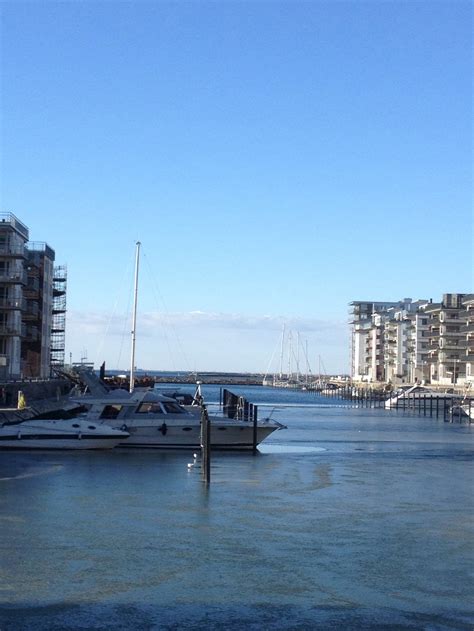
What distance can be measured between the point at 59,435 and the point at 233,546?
2281cm

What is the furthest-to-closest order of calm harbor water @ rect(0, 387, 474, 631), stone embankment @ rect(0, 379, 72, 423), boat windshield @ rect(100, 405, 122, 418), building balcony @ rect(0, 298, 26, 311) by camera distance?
building balcony @ rect(0, 298, 26, 311) < stone embankment @ rect(0, 379, 72, 423) < boat windshield @ rect(100, 405, 122, 418) < calm harbor water @ rect(0, 387, 474, 631)

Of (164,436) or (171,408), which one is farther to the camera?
(171,408)

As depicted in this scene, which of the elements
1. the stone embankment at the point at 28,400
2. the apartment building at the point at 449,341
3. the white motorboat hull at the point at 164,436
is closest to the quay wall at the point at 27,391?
the stone embankment at the point at 28,400

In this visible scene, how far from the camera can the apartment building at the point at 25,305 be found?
300 ft

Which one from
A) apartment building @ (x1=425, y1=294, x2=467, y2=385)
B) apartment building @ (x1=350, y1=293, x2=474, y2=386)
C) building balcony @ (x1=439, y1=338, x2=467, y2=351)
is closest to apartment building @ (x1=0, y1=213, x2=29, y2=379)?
apartment building @ (x1=350, y1=293, x2=474, y2=386)

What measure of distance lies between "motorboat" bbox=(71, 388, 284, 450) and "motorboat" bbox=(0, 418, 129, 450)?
177cm

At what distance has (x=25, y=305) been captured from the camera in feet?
334

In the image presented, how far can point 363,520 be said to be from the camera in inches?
991

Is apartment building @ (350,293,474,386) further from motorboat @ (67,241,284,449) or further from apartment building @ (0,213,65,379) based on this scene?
motorboat @ (67,241,284,449)

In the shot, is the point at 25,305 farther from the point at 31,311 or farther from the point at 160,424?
the point at 160,424

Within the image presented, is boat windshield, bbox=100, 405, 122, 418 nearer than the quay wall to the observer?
Yes

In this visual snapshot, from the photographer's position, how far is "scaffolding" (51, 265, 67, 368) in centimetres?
13425

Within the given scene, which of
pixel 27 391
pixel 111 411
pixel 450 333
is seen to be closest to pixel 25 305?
pixel 27 391

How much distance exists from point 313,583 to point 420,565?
305 centimetres
